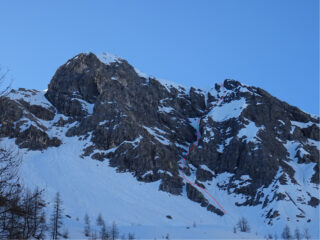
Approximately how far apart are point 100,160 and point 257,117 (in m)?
80.5

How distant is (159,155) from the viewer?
502ft

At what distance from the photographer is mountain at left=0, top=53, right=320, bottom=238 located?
399 ft

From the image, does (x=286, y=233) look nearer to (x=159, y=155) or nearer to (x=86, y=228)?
(x=159, y=155)

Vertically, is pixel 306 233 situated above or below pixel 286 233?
below

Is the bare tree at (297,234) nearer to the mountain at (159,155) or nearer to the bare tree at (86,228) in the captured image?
the mountain at (159,155)

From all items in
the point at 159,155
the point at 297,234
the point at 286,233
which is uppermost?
the point at 159,155

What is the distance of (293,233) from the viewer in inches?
4444

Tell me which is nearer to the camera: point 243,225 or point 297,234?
point 297,234

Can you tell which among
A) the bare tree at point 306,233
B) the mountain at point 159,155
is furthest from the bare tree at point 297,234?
the mountain at point 159,155

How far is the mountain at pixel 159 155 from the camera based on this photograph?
399 ft

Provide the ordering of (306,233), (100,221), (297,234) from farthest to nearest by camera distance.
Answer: (306,233) → (297,234) → (100,221)

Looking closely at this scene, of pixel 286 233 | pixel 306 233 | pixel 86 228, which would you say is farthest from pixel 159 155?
pixel 86 228

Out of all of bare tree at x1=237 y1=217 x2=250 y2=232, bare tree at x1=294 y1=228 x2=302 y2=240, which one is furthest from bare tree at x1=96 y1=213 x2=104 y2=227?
bare tree at x1=294 y1=228 x2=302 y2=240

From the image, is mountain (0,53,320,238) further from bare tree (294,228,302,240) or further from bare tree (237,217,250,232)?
bare tree (294,228,302,240)
